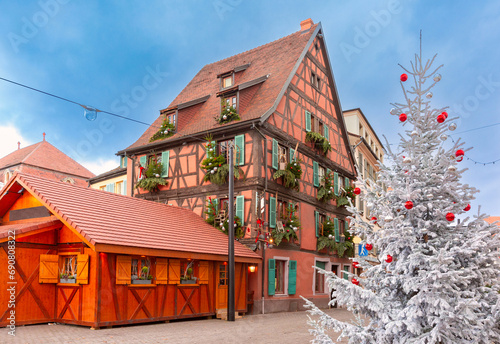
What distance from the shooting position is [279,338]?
33.4 feet

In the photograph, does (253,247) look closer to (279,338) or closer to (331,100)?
(279,338)

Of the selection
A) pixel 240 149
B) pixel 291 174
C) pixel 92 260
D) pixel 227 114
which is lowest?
pixel 92 260

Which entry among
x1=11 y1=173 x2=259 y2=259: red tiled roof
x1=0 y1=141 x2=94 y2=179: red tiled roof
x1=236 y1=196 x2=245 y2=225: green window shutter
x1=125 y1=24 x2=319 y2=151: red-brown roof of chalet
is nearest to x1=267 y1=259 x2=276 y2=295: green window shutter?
x1=11 y1=173 x2=259 y2=259: red tiled roof

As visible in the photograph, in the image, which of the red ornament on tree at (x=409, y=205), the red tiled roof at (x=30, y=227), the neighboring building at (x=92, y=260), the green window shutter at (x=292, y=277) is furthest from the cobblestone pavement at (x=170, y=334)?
the green window shutter at (x=292, y=277)

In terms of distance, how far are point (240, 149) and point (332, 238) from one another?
270 inches

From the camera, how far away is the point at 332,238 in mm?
21625

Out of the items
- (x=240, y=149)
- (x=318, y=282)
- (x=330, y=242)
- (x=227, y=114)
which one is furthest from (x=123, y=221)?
(x=318, y=282)

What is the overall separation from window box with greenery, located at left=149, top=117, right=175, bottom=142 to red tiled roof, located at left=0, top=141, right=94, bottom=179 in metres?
21.8

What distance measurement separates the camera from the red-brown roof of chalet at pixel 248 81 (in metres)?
19.2

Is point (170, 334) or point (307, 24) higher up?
point (307, 24)

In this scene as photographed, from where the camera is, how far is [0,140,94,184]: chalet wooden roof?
38.7 metres

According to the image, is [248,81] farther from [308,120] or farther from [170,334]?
[170,334]

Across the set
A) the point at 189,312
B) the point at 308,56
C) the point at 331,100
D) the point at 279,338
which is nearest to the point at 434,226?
the point at 279,338

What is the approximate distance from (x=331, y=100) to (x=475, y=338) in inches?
801
